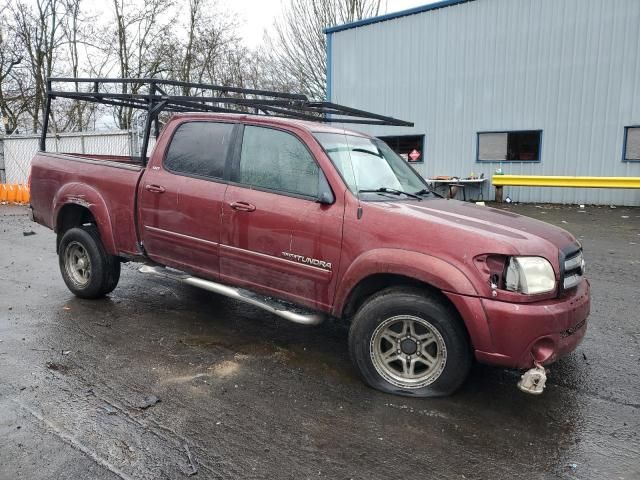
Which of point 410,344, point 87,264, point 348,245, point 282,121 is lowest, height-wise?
point 410,344

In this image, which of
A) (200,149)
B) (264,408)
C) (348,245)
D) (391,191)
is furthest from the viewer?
(200,149)

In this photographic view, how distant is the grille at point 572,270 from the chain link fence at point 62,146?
41.3 ft

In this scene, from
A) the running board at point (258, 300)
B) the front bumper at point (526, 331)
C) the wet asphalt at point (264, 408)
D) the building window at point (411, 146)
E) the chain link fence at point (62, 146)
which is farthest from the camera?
the building window at point (411, 146)

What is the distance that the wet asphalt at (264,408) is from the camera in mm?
2639

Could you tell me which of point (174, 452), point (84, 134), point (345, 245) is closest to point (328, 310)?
point (345, 245)

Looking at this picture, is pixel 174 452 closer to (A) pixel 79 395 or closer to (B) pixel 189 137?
(A) pixel 79 395

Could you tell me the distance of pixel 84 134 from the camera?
16.9 m

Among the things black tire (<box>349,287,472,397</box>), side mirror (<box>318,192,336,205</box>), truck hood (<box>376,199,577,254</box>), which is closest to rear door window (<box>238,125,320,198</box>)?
side mirror (<box>318,192,336,205</box>)

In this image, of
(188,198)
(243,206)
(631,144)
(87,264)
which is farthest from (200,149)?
(631,144)

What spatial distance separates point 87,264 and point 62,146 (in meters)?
14.4

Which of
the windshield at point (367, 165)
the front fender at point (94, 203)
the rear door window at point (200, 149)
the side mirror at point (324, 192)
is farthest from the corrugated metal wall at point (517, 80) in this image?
the front fender at point (94, 203)

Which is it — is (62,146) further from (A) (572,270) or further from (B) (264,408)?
(A) (572,270)

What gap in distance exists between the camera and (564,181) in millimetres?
14352

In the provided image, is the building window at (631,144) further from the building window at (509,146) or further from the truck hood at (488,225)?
the truck hood at (488,225)
